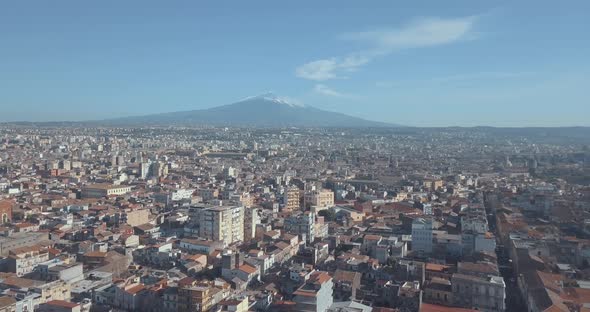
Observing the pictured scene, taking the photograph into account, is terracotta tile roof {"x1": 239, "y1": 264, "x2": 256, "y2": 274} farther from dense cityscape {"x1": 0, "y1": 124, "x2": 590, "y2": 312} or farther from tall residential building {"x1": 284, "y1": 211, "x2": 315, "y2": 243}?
tall residential building {"x1": 284, "y1": 211, "x2": 315, "y2": 243}

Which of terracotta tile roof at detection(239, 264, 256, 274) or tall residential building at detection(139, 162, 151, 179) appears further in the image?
tall residential building at detection(139, 162, 151, 179)

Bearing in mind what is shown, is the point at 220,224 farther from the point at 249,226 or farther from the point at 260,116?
the point at 260,116

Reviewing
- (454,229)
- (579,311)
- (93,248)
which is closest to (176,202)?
(93,248)

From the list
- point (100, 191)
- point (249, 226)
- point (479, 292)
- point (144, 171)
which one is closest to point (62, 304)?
point (249, 226)

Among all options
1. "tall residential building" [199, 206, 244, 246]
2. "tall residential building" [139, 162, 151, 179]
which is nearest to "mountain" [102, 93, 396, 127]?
"tall residential building" [139, 162, 151, 179]

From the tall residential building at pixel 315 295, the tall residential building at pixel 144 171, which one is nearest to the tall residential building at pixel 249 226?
the tall residential building at pixel 315 295

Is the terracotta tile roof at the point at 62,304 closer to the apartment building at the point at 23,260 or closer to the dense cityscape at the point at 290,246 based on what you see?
the dense cityscape at the point at 290,246

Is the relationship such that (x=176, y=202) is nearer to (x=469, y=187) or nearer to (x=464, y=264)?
(x=464, y=264)
